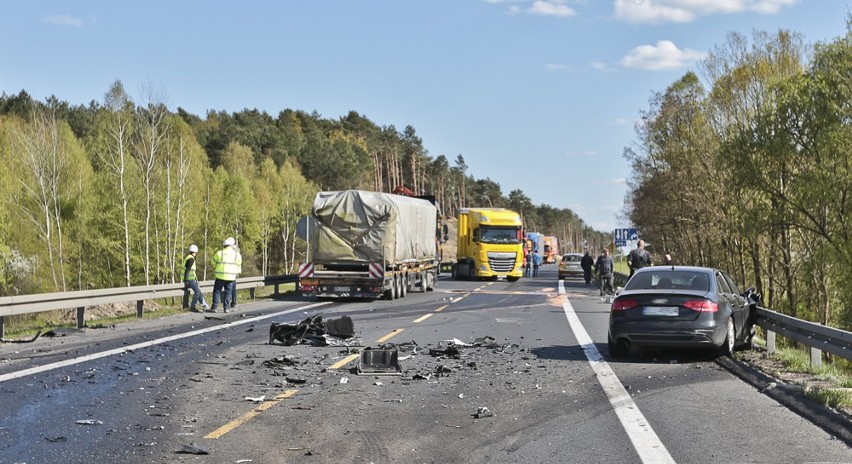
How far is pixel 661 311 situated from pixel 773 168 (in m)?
27.2

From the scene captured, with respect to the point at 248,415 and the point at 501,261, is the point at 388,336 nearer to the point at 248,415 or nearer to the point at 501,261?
the point at 248,415

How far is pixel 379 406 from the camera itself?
924 cm

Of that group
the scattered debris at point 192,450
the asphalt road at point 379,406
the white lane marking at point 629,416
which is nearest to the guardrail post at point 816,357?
the asphalt road at point 379,406

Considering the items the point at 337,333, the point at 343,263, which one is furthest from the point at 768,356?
the point at 343,263

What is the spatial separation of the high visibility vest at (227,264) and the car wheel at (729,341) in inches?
545

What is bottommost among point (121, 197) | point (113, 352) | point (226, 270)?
point (113, 352)

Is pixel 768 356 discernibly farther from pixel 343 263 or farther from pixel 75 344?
pixel 343 263

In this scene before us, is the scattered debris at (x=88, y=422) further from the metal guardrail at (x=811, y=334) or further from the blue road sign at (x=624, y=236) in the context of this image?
the blue road sign at (x=624, y=236)

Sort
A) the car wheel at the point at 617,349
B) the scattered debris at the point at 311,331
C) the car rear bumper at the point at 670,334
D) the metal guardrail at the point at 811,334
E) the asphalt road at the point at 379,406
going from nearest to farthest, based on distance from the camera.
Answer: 1. the asphalt road at the point at 379,406
2. the metal guardrail at the point at 811,334
3. the car rear bumper at the point at 670,334
4. the car wheel at the point at 617,349
5. the scattered debris at the point at 311,331

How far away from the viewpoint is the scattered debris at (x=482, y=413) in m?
8.70

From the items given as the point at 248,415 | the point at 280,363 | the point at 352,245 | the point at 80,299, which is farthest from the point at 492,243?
the point at 248,415

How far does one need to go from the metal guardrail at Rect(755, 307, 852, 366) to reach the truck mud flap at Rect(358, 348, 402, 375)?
18.0 ft

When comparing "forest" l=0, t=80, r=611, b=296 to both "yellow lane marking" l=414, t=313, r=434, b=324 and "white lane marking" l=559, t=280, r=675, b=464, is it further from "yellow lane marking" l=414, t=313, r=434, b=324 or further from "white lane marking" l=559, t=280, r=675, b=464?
"white lane marking" l=559, t=280, r=675, b=464

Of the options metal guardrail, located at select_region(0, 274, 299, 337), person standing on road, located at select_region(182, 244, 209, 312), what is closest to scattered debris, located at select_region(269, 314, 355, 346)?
metal guardrail, located at select_region(0, 274, 299, 337)
